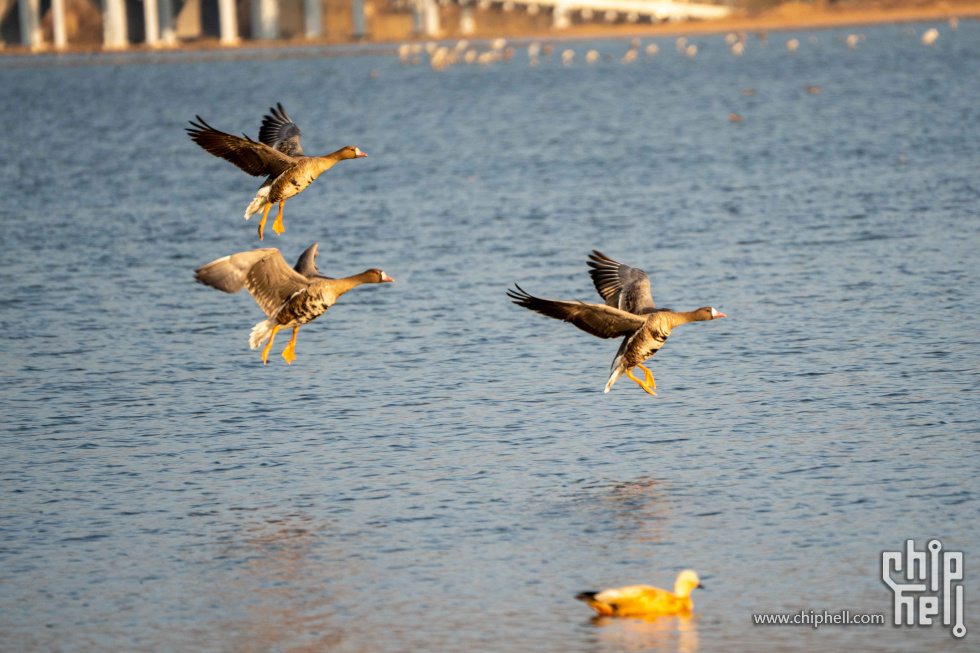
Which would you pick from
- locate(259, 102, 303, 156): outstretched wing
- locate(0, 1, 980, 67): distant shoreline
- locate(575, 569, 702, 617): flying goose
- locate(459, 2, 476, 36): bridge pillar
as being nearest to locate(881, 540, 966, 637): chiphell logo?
locate(575, 569, 702, 617): flying goose

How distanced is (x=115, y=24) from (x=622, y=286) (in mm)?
148882

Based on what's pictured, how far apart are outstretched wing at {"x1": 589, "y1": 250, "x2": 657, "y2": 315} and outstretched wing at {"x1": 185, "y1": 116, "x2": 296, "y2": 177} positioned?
395cm

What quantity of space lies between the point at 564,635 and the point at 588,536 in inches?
104

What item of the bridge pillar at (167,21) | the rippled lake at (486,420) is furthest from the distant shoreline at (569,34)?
the rippled lake at (486,420)

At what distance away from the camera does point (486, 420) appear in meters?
20.9

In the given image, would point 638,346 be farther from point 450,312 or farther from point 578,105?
point 578,105

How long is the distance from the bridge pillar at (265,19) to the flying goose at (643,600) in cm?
15164

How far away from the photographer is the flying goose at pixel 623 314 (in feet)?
51.5

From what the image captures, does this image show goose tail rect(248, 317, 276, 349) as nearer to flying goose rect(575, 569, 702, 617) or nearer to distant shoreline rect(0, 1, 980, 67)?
flying goose rect(575, 569, 702, 617)

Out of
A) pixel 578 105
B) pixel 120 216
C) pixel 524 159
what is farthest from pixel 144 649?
pixel 578 105

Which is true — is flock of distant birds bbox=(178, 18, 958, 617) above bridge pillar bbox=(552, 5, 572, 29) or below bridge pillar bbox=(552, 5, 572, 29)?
below

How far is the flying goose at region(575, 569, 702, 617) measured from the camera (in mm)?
13578

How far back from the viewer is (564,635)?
13500 millimetres

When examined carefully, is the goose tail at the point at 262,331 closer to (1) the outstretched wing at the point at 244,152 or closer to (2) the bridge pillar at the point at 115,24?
A: (1) the outstretched wing at the point at 244,152
